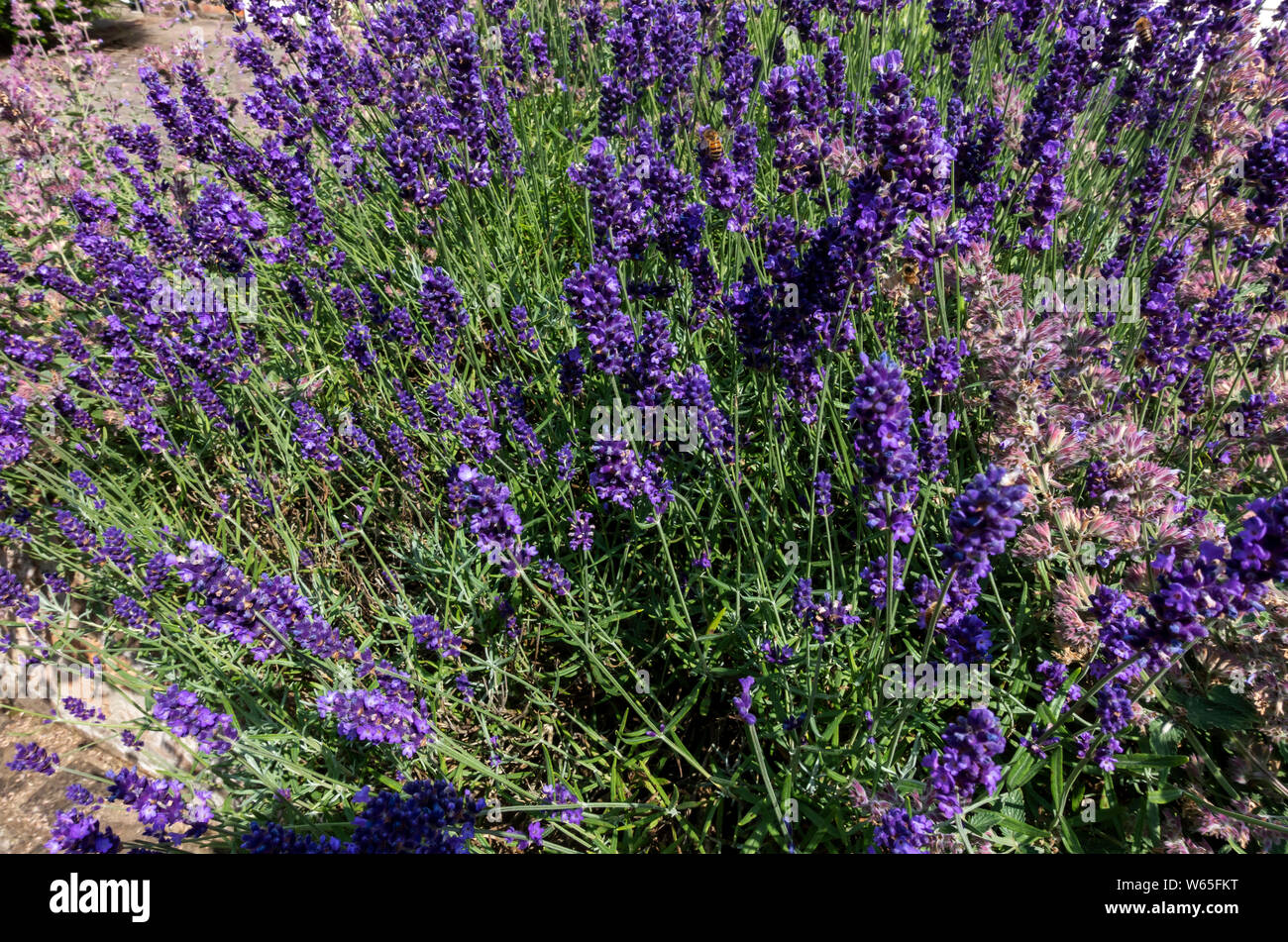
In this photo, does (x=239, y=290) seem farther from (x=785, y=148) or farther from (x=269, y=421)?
(x=785, y=148)

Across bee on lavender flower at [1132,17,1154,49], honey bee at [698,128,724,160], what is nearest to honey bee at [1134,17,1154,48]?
bee on lavender flower at [1132,17,1154,49]

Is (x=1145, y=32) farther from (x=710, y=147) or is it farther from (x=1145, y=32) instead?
(x=710, y=147)

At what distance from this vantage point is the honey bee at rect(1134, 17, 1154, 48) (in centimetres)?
297

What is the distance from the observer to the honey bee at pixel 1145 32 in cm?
297

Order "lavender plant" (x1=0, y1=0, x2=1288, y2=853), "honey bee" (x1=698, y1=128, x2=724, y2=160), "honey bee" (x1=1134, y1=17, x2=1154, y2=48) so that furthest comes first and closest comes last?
"honey bee" (x1=1134, y1=17, x2=1154, y2=48) → "honey bee" (x1=698, y1=128, x2=724, y2=160) → "lavender plant" (x1=0, y1=0, x2=1288, y2=853)

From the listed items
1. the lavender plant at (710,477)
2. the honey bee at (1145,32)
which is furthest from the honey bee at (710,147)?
the honey bee at (1145,32)

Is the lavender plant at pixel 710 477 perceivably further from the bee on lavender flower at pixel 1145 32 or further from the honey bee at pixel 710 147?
the honey bee at pixel 710 147

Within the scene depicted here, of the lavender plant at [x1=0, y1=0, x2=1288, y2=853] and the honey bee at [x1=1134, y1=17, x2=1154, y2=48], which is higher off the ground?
the honey bee at [x1=1134, y1=17, x2=1154, y2=48]

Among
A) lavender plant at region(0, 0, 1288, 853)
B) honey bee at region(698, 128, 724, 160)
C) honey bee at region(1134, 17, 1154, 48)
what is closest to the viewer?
lavender plant at region(0, 0, 1288, 853)

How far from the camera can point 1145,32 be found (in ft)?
9.89

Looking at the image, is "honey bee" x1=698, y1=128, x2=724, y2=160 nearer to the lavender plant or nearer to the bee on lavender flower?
the lavender plant

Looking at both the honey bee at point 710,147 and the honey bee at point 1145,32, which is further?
the honey bee at point 1145,32

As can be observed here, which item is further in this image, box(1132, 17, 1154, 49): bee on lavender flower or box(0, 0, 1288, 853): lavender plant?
box(1132, 17, 1154, 49): bee on lavender flower

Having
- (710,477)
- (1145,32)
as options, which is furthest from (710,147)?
(1145,32)
